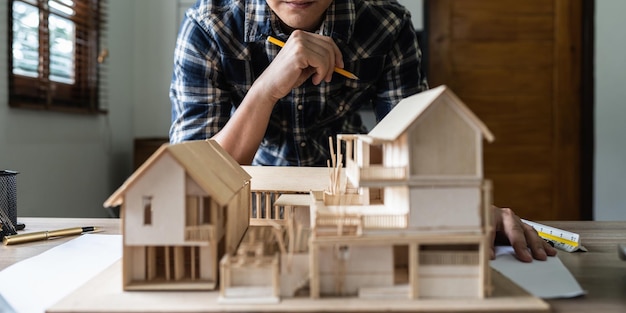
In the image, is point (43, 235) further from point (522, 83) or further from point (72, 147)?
point (522, 83)

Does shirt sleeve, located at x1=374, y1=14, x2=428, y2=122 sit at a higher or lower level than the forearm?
higher

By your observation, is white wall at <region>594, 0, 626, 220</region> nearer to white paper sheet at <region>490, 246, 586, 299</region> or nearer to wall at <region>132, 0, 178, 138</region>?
wall at <region>132, 0, 178, 138</region>

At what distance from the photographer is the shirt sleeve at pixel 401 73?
4.99 feet

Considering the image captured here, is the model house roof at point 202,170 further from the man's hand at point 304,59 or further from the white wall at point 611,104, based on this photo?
the white wall at point 611,104

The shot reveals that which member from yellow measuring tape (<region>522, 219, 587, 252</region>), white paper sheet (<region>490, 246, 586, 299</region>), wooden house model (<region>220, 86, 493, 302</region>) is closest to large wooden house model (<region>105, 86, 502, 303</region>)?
wooden house model (<region>220, 86, 493, 302</region>)

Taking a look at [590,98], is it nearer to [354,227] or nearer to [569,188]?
[569,188]

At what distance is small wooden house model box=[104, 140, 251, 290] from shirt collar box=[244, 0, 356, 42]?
805mm

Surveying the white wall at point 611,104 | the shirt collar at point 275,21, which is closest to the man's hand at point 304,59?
the shirt collar at point 275,21

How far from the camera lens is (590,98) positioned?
10.2 feet

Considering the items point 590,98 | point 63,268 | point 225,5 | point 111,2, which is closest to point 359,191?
point 63,268

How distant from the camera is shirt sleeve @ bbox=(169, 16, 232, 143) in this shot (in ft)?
4.62

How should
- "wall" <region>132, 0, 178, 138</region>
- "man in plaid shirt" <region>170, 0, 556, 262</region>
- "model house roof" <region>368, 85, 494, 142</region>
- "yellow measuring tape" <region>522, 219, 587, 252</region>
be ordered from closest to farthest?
1. "model house roof" <region>368, 85, 494, 142</region>
2. "yellow measuring tape" <region>522, 219, 587, 252</region>
3. "man in plaid shirt" <region>170, 0, 556, 262</region>
4. "wall" <region>132, 0, 178, 138</region>

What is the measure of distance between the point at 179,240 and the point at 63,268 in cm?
36

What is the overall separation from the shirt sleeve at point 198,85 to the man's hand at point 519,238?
0.78 m
